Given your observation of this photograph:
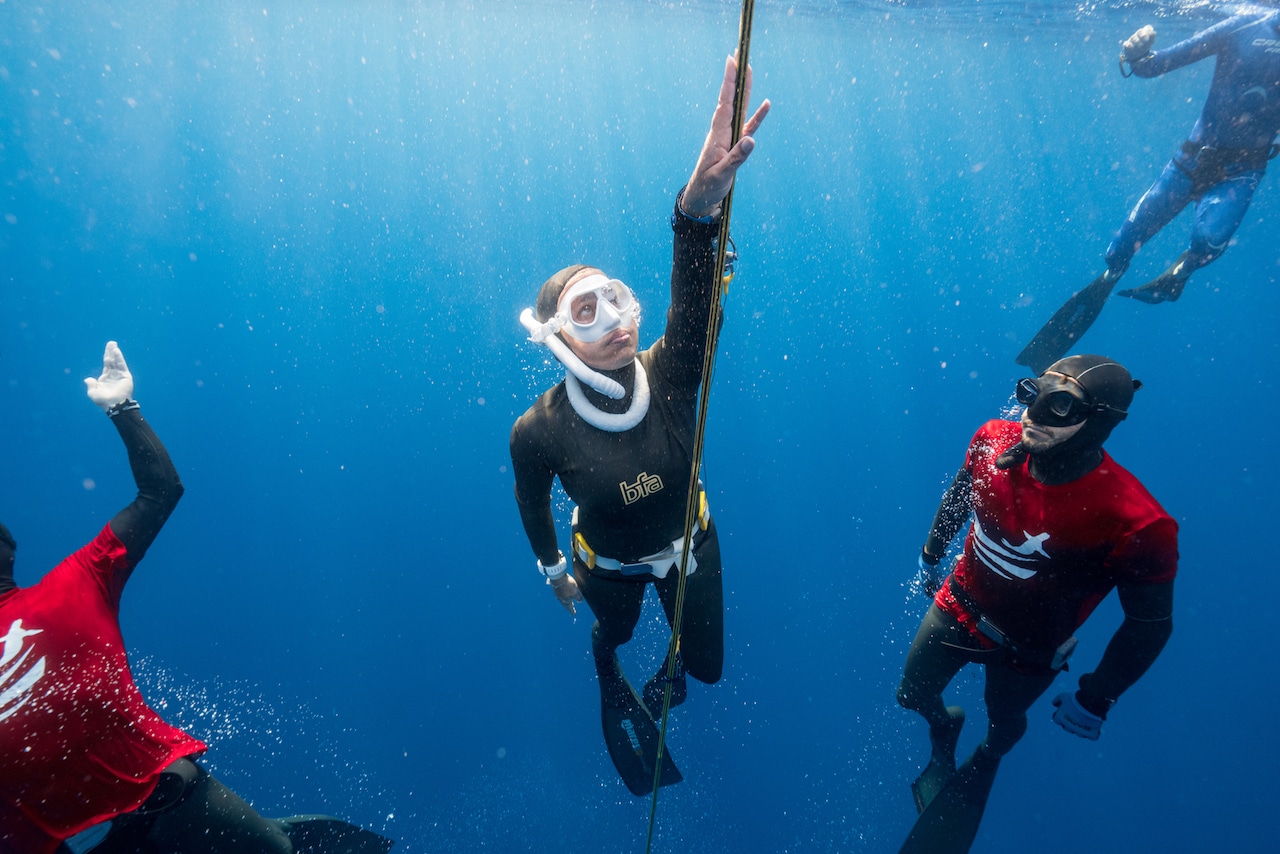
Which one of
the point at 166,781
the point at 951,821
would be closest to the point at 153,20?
the point at 166,781

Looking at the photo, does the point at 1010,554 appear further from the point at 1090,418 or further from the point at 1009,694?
the point at 1009,694

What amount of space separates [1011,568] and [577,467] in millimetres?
1928

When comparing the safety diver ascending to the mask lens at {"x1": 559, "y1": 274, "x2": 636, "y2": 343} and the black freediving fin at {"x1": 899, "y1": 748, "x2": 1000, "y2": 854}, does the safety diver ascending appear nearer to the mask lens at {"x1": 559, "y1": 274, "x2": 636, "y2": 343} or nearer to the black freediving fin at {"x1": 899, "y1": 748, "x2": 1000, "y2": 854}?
the mask lens at {"x1": 559, "y1": 274, "x2": 636, "y2": 343}

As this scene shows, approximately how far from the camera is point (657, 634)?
23.0 ft

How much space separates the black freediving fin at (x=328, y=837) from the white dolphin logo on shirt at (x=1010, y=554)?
3.96 m

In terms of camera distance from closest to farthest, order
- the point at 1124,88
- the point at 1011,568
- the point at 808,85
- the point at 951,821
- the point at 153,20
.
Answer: the point at 1011,568, the point at 951,821, the point at 153,20, the point at 808,85, the point at 1124,88

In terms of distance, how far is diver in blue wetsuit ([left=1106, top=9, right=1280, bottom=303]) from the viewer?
4.40m

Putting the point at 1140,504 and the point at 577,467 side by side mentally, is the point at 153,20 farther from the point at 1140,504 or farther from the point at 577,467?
the point at 1140,504

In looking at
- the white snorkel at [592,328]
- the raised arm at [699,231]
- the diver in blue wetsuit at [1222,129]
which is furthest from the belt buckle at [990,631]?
the diver in blue wetsuit at [1222,129]

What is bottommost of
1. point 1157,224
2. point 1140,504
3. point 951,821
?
point 951,821

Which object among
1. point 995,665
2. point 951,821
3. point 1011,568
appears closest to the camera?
point 1011,568

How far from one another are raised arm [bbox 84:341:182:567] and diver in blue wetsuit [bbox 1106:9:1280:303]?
6.70 meters

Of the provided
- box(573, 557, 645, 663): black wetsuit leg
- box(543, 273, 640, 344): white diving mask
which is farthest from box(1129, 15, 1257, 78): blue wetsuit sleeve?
box(573, 557, 645, 663): black wetsuit leg

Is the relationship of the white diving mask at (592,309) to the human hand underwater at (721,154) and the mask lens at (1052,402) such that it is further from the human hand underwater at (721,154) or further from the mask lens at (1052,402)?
the mask lens at (1052,402)
